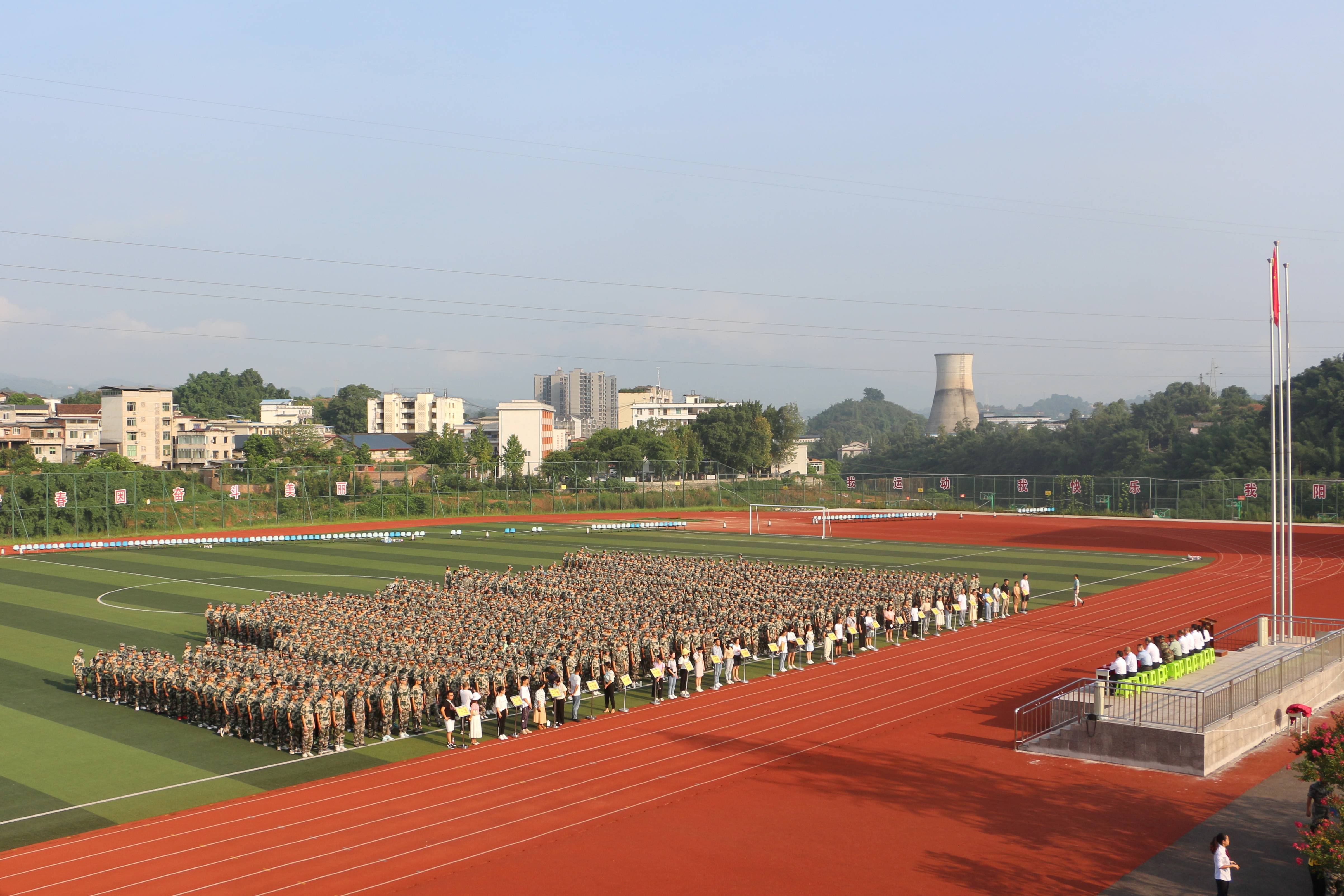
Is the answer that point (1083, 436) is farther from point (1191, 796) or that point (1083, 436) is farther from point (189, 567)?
point (1191, 796)

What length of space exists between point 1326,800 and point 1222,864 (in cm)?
249

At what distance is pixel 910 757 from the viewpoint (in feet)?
68.7

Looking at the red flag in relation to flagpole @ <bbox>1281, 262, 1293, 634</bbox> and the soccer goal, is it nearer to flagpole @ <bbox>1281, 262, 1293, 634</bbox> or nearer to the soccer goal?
flagpole @ <bbox>1281, 262, 1293, 634</bbox>

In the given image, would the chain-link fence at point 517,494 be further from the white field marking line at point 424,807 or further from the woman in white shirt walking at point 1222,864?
the woman in white shirt walking at point 1222,864

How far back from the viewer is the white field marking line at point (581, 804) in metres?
15.0

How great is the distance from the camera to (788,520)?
84.5 metres

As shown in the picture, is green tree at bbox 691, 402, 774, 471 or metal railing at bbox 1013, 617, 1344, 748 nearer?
metal railing at bbox 1013, 617, 1344, 748

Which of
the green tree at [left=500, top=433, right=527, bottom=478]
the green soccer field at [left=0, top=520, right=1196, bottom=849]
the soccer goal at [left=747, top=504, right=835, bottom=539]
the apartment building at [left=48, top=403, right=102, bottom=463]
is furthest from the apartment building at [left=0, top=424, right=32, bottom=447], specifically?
the soccer goal at [left=747, top=504, right=835, bottom=539]

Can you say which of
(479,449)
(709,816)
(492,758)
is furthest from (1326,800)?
(479,449)

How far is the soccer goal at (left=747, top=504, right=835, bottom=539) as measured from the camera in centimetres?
7344

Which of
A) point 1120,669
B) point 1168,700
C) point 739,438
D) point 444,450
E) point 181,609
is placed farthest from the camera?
point 739,438

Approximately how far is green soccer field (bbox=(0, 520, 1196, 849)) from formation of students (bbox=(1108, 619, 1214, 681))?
1029 cm

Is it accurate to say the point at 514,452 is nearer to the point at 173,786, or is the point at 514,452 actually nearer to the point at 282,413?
the point at 282,413

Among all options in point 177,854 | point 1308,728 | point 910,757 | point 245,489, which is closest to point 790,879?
point 910,757
